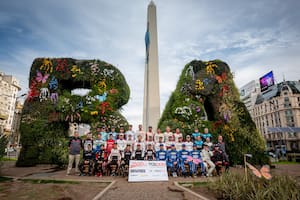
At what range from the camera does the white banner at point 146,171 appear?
5.99 m

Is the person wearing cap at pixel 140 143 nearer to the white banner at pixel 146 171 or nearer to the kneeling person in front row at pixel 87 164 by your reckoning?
the white banner at pixel 146 171

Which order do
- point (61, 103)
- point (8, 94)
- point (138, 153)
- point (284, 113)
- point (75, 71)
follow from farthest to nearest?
point (8, 94)
point (284, 113)
point (75, 71)
point (61, 103)
point (138, 153)

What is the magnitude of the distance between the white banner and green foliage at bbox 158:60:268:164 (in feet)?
11.2

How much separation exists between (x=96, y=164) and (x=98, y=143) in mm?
921

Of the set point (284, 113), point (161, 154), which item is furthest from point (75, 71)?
point (284, 113)

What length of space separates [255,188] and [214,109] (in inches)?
282

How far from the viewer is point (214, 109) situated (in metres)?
10.5

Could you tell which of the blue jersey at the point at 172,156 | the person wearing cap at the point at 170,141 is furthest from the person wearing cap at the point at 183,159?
the person wearing cap at the point at 170,141

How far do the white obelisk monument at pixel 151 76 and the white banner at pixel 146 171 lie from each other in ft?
19.6

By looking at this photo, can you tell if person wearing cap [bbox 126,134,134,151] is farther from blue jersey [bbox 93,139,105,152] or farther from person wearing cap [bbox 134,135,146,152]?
blue jersey [bbox 93,139,105,152]

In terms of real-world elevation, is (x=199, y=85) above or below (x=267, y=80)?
below

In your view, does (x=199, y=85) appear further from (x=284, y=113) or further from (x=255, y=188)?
(x=284, y=113)

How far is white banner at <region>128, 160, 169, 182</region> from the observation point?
5988 millimetres

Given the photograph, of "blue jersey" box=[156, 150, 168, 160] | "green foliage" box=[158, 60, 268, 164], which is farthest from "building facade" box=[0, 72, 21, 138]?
"blue jersey" box=[156, 150, 168, 160]
